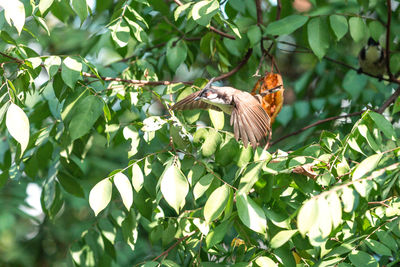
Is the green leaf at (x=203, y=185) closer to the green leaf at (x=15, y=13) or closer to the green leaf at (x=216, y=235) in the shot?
the green leaf at (x=216, y=235)

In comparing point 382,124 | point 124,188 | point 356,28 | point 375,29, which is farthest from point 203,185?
point 375,29

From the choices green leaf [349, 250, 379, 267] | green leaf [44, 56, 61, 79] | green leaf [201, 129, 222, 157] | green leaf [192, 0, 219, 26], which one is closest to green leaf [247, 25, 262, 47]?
green leaf [192, 0, 219, 26]

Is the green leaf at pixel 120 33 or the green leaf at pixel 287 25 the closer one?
the green leaf at pixel 120 33

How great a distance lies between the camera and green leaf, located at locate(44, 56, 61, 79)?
6.14 ft

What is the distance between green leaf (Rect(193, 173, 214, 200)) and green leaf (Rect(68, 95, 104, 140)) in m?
0.48

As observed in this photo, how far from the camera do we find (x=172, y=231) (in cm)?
206

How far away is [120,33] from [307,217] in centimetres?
116

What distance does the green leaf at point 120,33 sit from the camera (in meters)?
2.05

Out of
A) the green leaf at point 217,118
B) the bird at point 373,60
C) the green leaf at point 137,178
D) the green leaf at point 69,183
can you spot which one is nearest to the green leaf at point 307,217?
the green leaf at point 137,178

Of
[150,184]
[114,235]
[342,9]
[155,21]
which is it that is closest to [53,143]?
[114,235]

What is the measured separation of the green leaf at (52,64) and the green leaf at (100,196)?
0.46m

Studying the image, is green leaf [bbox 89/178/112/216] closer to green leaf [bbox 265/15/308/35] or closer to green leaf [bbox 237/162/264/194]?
green leaf [bbox 237/162/264/194]

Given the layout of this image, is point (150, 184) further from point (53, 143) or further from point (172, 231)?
point (53, 143)

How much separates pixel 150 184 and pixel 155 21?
1364mm
